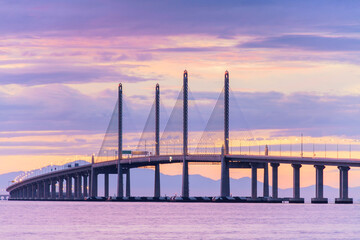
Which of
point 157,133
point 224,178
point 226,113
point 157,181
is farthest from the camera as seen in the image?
point 157,181

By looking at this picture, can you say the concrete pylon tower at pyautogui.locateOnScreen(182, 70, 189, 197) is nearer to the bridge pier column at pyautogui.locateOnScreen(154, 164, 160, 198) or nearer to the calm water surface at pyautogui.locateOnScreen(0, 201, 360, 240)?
the bridge pier column at pyautogui.locateOnScreen(154, 164, 160, 198)

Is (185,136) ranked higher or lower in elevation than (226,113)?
lower

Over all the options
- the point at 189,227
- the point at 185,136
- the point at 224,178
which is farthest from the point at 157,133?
the point at 189,227

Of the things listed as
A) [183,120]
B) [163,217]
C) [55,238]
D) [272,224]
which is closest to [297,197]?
[183,120]

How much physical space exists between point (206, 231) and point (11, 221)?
25.7 metres

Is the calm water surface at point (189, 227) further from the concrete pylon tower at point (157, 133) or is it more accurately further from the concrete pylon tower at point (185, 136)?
the concrete pylon tower at point (157, 133)

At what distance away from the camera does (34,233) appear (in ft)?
264

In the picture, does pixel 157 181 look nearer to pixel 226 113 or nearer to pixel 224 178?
pixel 224 178

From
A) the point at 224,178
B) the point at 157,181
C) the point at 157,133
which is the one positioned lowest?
the point at 157,181

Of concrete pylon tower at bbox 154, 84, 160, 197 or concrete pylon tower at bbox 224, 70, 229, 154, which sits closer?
concrete pylon tower at bbox 224, 70, 229, 154

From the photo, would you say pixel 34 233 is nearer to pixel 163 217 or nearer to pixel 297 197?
pixel 163 217

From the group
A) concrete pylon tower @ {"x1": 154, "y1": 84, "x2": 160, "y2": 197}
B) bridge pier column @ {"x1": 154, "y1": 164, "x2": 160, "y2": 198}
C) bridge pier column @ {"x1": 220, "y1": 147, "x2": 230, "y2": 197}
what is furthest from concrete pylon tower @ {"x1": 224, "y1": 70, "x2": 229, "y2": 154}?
bridge pier column @ {"x1": 154, "y1": 164, "x2": 160, "y2": 198}

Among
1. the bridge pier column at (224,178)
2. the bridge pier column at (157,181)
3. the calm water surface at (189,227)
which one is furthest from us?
the bridge pier column at (157,181)

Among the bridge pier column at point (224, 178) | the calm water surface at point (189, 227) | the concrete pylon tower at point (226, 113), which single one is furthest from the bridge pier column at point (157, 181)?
the calm water surface at point (189, 227)
